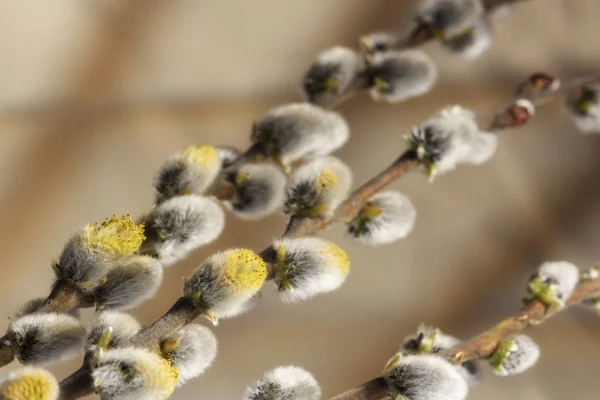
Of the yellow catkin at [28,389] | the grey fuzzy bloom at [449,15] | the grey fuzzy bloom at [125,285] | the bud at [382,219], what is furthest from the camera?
the grey fuzzy bloom at [449,15]

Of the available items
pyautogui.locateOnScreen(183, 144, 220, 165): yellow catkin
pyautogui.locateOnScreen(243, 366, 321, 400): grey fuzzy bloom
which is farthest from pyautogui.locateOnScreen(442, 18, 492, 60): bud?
pyautogui.locateOnScreen(243, 366, 321, 400): grey fuzzy bloom

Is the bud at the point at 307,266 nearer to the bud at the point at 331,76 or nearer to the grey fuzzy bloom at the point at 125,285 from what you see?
the grey fuzzy bloom at the point at 125,285

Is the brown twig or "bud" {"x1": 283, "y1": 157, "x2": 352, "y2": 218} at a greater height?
"bud" {"x1": 283, "y1": 157, "x2": 352, "y2": 218}

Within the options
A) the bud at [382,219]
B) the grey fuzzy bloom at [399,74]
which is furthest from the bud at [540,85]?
the bud at [382,219]

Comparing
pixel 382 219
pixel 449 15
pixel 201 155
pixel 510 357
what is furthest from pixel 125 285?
pixel 449 15

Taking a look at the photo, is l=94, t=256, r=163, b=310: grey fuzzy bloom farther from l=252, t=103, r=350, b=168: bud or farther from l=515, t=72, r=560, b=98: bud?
l=515, t=72, r=560, b=98: bud

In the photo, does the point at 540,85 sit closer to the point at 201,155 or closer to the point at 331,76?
the point at 331,76

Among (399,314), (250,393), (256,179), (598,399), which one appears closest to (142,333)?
(250,393)
